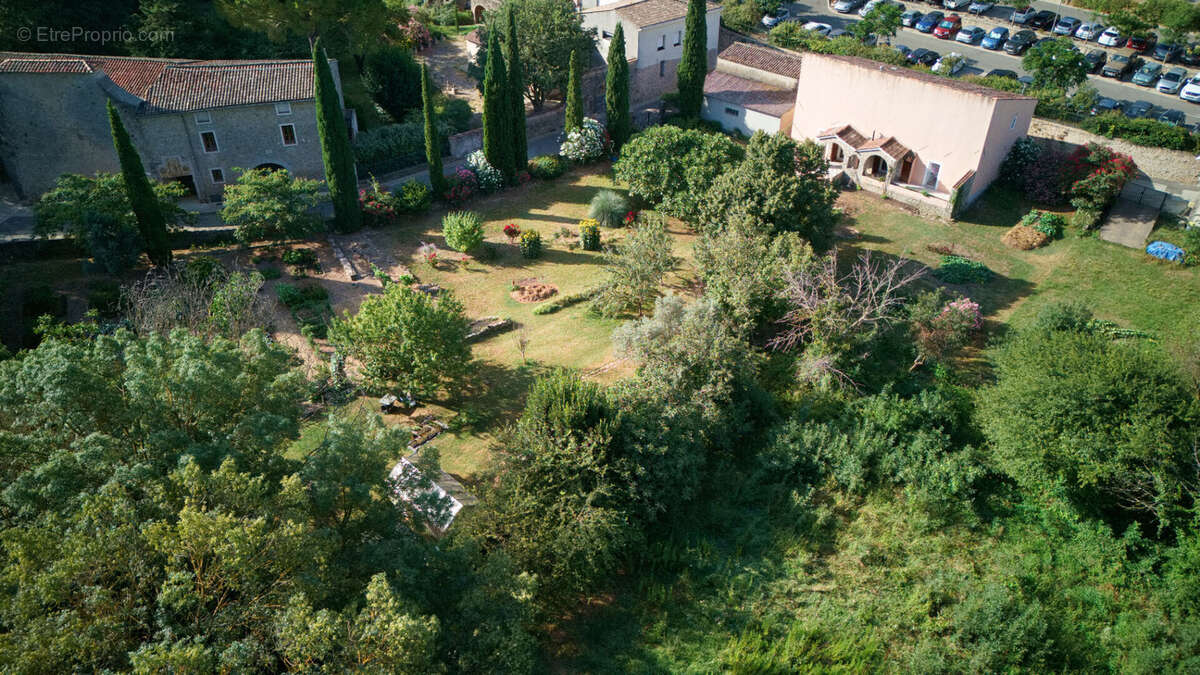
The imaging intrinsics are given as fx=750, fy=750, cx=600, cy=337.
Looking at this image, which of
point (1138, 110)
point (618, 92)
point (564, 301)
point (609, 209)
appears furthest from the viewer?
point (1138, 110)

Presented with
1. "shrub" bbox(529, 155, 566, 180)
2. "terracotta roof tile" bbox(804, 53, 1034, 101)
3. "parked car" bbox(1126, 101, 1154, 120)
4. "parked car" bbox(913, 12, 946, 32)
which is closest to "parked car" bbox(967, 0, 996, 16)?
"parked car" bbox(913, 12, 946, 32)

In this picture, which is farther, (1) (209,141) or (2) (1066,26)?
(2) (1066,26)

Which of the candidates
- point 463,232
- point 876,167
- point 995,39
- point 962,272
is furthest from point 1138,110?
point 463,232

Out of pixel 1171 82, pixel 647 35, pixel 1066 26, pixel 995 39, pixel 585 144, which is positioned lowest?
pixel 585 144

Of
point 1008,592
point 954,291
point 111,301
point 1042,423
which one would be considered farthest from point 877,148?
point 111,301

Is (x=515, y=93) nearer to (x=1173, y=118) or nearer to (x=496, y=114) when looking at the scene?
(x=496, y=114)

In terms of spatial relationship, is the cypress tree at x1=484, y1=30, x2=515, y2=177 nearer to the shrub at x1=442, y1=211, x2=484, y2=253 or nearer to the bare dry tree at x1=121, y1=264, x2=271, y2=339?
the shrub at x1=442, y1=211, x2=484, y2=253
